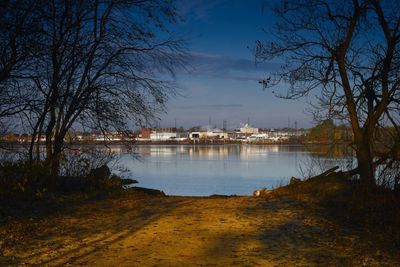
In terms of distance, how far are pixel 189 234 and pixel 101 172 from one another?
21.1ft

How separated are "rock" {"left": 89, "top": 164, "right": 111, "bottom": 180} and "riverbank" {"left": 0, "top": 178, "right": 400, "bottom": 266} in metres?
2.17

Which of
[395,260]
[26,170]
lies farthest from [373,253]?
[26,170]

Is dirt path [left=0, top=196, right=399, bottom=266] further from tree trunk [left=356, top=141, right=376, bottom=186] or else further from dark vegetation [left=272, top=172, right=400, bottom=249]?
tree trunk [left=356, top=141, right=376, bottom=186]

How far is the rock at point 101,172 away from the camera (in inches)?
523

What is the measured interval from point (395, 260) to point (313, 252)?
105cm

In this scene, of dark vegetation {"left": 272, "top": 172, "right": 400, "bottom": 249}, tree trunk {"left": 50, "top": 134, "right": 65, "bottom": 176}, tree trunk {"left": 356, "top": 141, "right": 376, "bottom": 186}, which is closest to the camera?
dark vegetation {"left": 272, "top": 172, "right": 400, "bottom": 249}

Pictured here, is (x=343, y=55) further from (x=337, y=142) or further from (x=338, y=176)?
(x=338, y=176)

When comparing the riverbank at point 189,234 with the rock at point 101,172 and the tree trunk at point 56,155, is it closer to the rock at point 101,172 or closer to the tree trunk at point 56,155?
the tree trunk at point 56,155

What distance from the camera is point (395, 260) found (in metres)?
6.46

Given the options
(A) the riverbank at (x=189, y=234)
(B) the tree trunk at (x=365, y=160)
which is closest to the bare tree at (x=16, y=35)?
(A) the riverbank at (x=189, y=234)

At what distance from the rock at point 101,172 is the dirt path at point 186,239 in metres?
3.19

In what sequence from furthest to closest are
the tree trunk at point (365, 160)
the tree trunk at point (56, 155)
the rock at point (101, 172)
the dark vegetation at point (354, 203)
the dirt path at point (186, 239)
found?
the rock at point (101, 172) < the tree trunk at point (56, 155) < the tree trunk at point (365, 160) < the dark vegetation at point (354, 203) < the dirt path at point (186, 239)

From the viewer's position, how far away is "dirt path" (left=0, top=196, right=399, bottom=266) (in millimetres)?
6297

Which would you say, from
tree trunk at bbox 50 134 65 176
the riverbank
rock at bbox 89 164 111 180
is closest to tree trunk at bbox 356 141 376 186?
the riverbank
